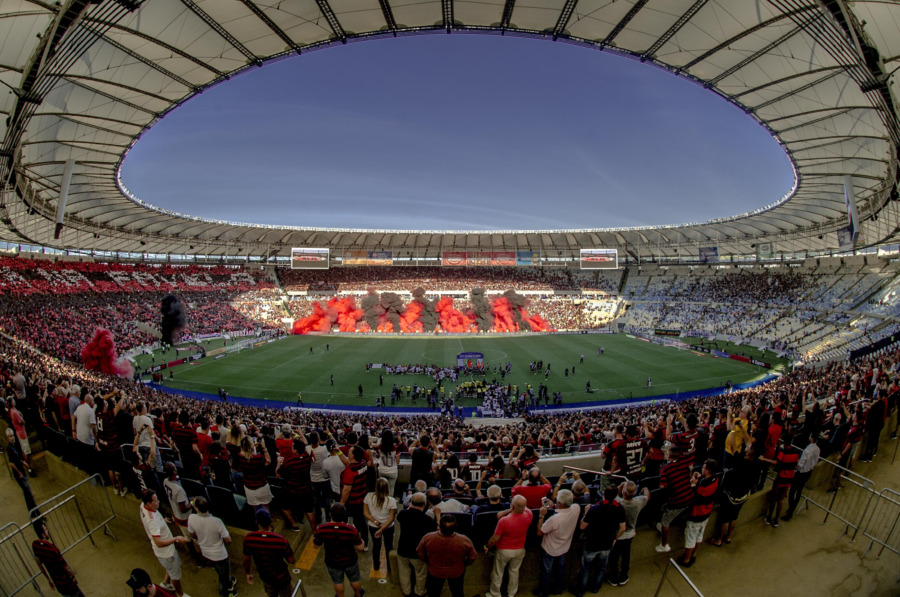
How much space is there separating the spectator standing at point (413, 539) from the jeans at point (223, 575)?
195cm

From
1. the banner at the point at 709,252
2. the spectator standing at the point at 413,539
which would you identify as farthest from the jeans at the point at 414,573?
the banner at the point at 709,252

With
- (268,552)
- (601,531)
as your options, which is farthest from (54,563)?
(601,531)

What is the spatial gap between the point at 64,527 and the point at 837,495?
39.5 ft

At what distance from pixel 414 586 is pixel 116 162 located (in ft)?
84.9

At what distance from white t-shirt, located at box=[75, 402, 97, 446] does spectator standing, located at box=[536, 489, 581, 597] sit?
23.8 feet

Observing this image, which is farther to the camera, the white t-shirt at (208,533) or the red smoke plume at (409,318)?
the red smoke plume at (409,318)

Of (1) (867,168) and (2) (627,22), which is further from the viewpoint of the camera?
(1) (867,168)

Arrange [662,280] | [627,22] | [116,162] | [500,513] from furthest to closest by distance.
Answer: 1. [662,280]
2. [116,162]
3. [627,22]
4. [500,513]

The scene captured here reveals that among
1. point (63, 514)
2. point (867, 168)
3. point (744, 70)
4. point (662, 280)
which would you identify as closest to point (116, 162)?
point (63, 514)

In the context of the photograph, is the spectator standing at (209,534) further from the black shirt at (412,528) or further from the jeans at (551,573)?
the jeans at (551,573)

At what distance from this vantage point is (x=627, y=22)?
12711 mm

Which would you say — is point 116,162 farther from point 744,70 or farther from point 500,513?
point 744,70

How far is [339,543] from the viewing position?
390 cm

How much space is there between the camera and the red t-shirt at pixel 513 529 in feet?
13.3
